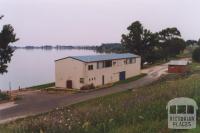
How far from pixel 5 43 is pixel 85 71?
994 cm

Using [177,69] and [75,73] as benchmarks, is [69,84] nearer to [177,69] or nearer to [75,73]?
[75,73]

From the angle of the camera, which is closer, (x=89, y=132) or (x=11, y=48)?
(x=89, y=132)

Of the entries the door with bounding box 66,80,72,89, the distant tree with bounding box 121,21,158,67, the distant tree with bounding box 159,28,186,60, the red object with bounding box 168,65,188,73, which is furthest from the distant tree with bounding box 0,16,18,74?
the distant tree with bounding box 159,28,186,60

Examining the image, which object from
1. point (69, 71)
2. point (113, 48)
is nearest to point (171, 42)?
point (113, 48)

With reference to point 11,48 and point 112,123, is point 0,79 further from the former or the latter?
point 112,123

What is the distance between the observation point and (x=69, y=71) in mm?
47562

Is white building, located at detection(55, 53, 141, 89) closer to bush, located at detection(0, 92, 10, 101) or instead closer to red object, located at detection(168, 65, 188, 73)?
bush, located at detection(0, 92, 10, 101)

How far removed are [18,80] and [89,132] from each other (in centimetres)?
6890

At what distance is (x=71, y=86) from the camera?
4697 cm

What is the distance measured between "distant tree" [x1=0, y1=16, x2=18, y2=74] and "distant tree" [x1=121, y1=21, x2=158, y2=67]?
107ft

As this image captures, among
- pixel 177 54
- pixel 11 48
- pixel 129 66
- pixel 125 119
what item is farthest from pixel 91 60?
pixel 177 54

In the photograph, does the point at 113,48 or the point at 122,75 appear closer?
the point at 122,75

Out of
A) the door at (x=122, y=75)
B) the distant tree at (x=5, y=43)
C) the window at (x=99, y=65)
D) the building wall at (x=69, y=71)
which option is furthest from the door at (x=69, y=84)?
the door at (x=122, y=75)

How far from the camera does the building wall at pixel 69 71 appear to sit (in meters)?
46.5
